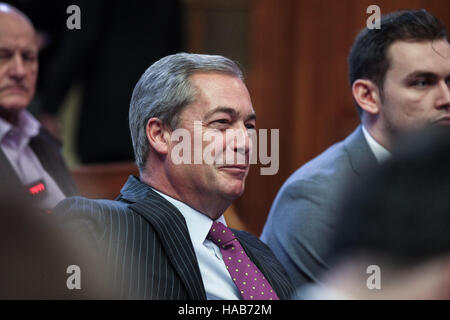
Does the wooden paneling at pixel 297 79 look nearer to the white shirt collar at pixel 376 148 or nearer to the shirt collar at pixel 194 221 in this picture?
the white shirt collar at pixel 376 148

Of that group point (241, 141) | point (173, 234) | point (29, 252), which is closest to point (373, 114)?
point (241, 141)

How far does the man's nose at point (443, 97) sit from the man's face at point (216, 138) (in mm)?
749

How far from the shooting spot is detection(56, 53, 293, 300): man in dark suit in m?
1.62

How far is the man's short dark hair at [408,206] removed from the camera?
865 millimetres

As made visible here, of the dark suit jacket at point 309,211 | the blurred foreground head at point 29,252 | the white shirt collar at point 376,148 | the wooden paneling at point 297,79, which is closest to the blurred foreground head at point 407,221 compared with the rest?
the blurred foreground head at point 29,252

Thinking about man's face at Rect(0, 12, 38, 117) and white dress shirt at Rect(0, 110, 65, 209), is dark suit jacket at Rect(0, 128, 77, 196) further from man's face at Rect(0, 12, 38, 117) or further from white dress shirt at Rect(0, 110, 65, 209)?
man's face at Rect(0, 12, 38, 117)

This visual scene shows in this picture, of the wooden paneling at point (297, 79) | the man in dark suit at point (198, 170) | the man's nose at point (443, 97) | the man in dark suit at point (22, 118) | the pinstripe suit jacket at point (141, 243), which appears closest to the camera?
the pinstripe suit jacket at point (141, 243)

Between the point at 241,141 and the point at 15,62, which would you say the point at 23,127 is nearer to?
the point at 15,62

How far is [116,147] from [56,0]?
1.08 metres

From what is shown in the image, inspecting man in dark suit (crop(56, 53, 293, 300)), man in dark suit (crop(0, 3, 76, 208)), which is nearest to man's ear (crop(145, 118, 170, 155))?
man in dark suit (crop(56, 53, 293, 300))

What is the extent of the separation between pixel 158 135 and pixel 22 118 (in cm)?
85

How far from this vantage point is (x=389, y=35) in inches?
89.4

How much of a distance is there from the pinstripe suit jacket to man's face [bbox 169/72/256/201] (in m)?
0.11
